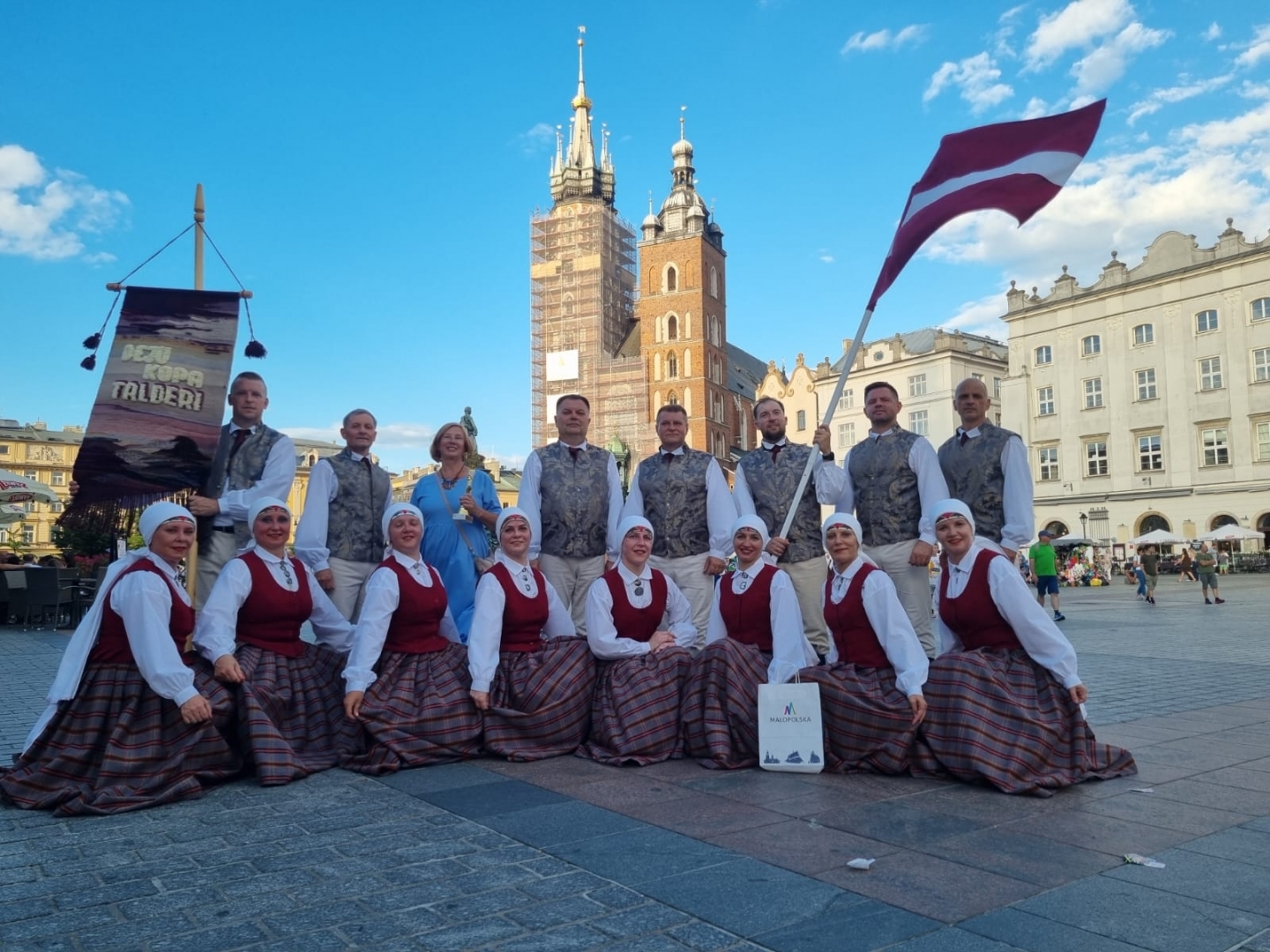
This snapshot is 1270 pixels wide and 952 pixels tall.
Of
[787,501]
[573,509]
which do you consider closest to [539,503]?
[573,509]

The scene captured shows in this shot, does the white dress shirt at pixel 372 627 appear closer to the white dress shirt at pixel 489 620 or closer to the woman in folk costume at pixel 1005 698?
the white dress shirt at pixel 489 620

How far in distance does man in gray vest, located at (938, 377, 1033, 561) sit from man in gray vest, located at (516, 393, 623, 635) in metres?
2.19

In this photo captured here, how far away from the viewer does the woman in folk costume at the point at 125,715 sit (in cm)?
425

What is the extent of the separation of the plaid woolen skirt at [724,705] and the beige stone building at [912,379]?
1837 inches

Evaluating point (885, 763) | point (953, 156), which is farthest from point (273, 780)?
point (953, 156)

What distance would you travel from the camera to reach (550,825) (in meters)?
3.74

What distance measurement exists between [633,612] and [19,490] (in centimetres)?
1451

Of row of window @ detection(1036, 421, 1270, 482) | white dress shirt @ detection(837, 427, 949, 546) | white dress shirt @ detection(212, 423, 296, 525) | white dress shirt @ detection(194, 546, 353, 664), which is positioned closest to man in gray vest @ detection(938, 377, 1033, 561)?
white dress shirt @ detection(837, 427, 949, 546)

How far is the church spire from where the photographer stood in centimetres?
7756

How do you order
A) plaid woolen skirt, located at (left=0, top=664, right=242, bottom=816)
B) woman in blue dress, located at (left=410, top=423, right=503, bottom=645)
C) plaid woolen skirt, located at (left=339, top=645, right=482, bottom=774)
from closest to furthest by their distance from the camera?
plaid woolen skirt, located at (left=0, top=664, right=242, bottom=816)
plaid woolen skirt, located at (left=339, top=645, right=482, bottom=774)
woman in blue dress, located at (left=410, top=423, right=503, bottom=645)

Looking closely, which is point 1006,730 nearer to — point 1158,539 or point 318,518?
point 318,518

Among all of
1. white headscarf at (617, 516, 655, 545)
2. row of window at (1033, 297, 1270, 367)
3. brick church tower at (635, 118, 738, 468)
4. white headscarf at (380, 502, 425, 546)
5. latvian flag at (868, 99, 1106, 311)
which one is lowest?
white headscarf at (617, 516, 655, 545)

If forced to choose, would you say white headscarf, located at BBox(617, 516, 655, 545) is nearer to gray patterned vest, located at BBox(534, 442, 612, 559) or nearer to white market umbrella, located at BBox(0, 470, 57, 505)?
gray patterned vest, located at BBox(534, 442, 612, 559)

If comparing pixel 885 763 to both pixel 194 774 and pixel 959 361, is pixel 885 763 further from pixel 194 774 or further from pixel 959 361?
A: pixel 959 361
